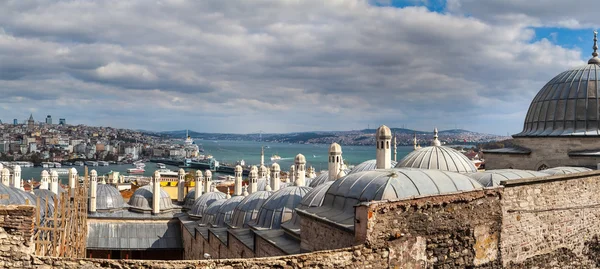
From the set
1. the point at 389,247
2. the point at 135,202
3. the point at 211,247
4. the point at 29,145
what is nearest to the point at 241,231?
the point at 211,247

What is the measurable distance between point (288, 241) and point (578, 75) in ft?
43.9

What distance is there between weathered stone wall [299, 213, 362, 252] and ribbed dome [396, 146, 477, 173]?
18.6 ft

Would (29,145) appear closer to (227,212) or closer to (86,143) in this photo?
(86,143)

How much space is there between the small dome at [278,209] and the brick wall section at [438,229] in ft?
24.5

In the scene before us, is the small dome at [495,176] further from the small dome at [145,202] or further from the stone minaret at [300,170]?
the small dome at [145,202]

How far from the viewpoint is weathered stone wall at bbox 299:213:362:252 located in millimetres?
8688

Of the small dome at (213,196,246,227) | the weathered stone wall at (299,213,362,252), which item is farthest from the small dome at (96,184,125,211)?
the weathered stone wall at (299,213,362,252)

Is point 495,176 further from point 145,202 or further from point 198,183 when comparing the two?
point 145,202

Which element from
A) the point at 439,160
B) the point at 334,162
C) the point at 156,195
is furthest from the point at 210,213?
the point at 439,160

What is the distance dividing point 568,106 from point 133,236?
20806 millimetres

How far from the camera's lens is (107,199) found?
1075 inches

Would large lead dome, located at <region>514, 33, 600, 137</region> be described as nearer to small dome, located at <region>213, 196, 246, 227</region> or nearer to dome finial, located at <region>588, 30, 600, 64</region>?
dome finial, located at <region>588, 30, 600, 64</region>

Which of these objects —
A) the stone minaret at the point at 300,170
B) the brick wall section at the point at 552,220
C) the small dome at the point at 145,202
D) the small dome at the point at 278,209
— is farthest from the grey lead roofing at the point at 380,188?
the small dome at the point at 145,202

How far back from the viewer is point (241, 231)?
16266 mm
